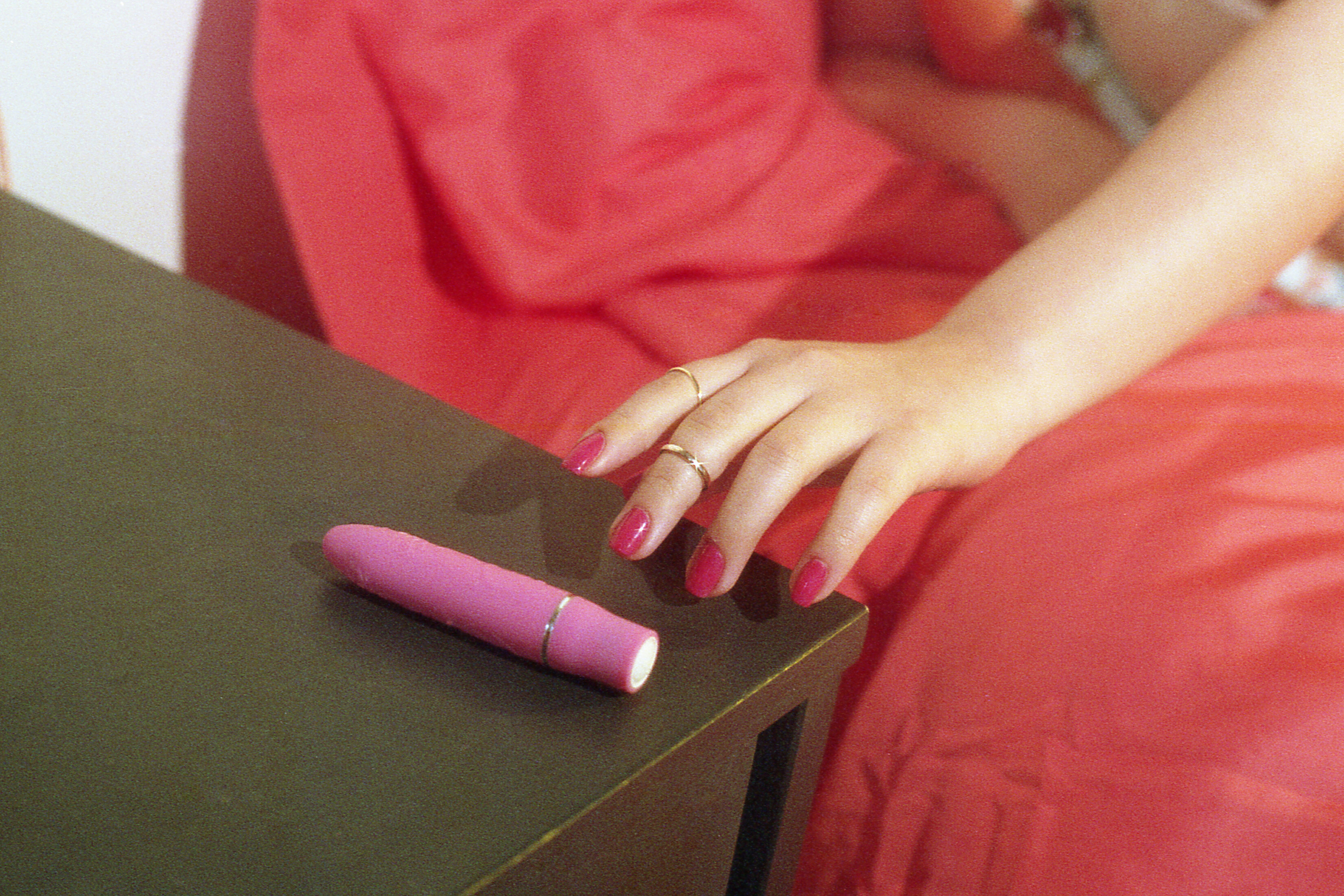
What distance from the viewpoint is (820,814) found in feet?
1.52

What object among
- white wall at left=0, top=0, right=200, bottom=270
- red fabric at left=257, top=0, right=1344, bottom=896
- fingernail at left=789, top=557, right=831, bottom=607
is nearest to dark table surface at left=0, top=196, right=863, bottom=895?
fingernail at left=789, top=557, right=831, bottom=607

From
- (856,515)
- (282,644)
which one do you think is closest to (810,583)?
(856,515)

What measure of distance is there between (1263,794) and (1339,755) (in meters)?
0.03

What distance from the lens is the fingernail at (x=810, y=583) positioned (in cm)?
36

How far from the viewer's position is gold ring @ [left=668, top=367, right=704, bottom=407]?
406mm

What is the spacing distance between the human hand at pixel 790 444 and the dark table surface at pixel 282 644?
0.07ft

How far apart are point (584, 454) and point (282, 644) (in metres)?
0.12

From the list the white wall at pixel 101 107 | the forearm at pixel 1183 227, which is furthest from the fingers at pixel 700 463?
the white wall at pixel 101 107

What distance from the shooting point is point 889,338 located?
593 millimetres

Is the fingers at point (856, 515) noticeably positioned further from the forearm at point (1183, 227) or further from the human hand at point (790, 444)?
the forearm at point (1183, 227)

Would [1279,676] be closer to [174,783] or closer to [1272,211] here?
[1272,211]

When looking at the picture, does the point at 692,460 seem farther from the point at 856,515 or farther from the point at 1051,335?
the point at 1051,335

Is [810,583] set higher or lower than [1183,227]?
lower

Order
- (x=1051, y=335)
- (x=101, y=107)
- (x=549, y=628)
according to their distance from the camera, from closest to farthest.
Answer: (x=549, y=628) < (x=1051, y=335) < (x=101, y=107)
